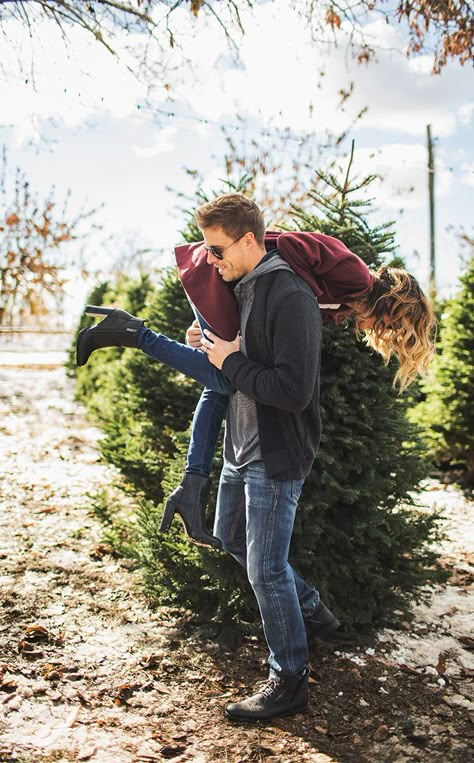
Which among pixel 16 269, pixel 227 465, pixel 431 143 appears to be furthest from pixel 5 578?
pixel 431 143

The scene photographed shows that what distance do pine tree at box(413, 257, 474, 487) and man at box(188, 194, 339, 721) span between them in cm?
532

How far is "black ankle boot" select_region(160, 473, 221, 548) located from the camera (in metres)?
3.07

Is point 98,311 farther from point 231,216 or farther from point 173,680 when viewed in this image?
point 173,680

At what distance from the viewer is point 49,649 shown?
3.69m

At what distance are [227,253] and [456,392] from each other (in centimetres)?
593

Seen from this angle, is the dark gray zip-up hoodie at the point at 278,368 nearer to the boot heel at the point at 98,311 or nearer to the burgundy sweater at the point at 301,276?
the burgundy sweater at the point at 301,276

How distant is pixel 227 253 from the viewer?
278cm

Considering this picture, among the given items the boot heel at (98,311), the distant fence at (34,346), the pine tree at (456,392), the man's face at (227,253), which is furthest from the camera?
the distant fence at (34,346)

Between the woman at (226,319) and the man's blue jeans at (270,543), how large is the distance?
15 cm

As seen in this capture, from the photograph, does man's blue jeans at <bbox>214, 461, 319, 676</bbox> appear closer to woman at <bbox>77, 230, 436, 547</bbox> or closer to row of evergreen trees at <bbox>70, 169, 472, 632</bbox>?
woman at <bbox>77, 230, 436, 547</bbox>

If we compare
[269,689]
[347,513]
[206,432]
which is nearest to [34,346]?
[347,513]

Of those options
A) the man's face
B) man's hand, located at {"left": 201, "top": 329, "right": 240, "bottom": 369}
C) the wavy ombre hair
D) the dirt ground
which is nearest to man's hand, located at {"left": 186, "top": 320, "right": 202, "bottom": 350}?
man's hand, located at {"left": 201, "top": 329, "right": 240, "bottom": 369}

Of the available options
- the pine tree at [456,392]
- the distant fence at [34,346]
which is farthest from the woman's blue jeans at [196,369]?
the distant fence at [34,346]

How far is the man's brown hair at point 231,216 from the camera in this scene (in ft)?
8.90
